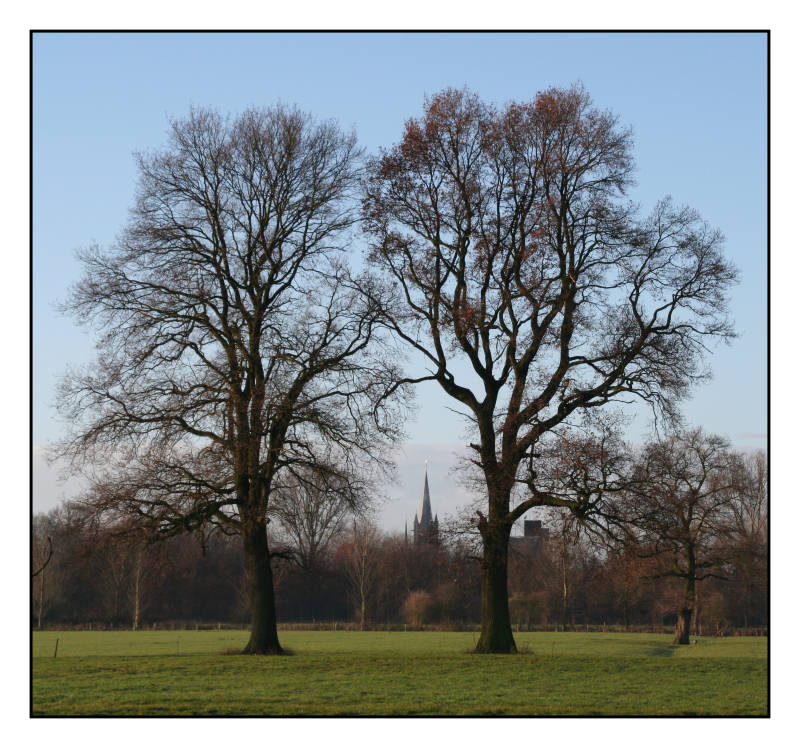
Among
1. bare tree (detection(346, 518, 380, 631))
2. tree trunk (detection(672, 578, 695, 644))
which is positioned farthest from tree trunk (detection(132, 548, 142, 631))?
tree trunk (detection(672, 578, 695, 644))

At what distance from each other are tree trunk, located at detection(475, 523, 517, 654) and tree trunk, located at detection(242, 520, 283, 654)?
246 inches

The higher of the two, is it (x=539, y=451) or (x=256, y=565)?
(x=539, y=451)

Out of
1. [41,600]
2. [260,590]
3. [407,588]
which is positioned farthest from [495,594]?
[407,588]

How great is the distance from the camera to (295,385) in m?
25.5

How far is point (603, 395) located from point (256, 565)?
→ 11.6m

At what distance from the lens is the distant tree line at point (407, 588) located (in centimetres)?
4897

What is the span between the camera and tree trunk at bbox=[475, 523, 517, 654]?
25734 mm

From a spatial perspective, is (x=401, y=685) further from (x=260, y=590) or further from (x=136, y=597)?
(x=136, y=597)

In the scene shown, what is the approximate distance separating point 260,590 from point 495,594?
7119 mm

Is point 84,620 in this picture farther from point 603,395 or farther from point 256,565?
point 603,395

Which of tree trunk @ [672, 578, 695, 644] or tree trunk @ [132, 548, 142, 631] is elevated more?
tree trunk @ [672, 578, 695, 644]

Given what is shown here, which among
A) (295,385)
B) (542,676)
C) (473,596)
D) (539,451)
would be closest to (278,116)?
(295,385)

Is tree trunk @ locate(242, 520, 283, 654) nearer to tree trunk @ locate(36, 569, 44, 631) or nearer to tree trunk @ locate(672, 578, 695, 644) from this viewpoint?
tree trunk @ locate(672, 578, 695, 644)

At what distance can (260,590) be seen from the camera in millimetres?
26406
